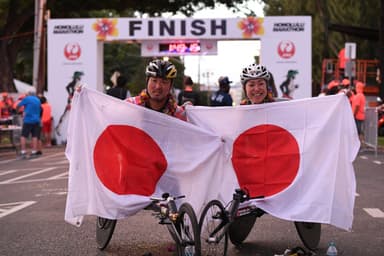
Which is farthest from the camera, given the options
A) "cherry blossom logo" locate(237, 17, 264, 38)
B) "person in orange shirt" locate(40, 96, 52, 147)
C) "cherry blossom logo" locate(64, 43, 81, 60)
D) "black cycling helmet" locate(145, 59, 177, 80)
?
"cherry blossom logo" locate(64, 43, 81, 60)

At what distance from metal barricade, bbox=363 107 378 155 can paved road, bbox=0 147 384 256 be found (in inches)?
292

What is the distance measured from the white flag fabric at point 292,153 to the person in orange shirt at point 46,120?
1831cm

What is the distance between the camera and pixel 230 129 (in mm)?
6820

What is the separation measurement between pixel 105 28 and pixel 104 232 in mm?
19387

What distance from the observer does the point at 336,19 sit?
4200cm

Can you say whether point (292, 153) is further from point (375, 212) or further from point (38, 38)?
point (38, 38)

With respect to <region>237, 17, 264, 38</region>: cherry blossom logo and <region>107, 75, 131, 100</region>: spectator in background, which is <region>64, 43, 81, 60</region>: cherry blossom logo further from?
<region>107, 75, 131, 100</region>: spectator in background

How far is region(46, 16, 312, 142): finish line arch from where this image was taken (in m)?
25.2

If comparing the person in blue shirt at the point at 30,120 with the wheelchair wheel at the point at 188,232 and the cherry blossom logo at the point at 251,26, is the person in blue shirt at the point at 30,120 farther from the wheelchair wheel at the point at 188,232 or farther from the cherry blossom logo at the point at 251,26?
the wheelchair wheel at the point at 188,232

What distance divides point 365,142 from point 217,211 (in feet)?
51.2

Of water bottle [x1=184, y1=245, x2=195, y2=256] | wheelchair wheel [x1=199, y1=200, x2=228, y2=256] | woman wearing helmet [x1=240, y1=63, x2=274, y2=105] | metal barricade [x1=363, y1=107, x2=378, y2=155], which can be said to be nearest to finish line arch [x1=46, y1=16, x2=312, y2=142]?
metal barricade [x1=363, y1=107, x2=378, y2=155]

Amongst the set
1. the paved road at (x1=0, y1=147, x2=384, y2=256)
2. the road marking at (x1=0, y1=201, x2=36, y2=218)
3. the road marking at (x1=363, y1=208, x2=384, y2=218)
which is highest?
the road marking at (x1=363, y1=208, x2=384, y2=218)

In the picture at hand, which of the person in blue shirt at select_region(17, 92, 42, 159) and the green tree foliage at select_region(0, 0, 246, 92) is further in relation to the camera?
the green tree foliage at select_region(0, 0, 246, 92)

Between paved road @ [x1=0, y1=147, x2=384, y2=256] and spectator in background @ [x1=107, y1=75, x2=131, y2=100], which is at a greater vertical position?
spectator in background @ [x1=107, y1=75, x2=131, y2=100]
